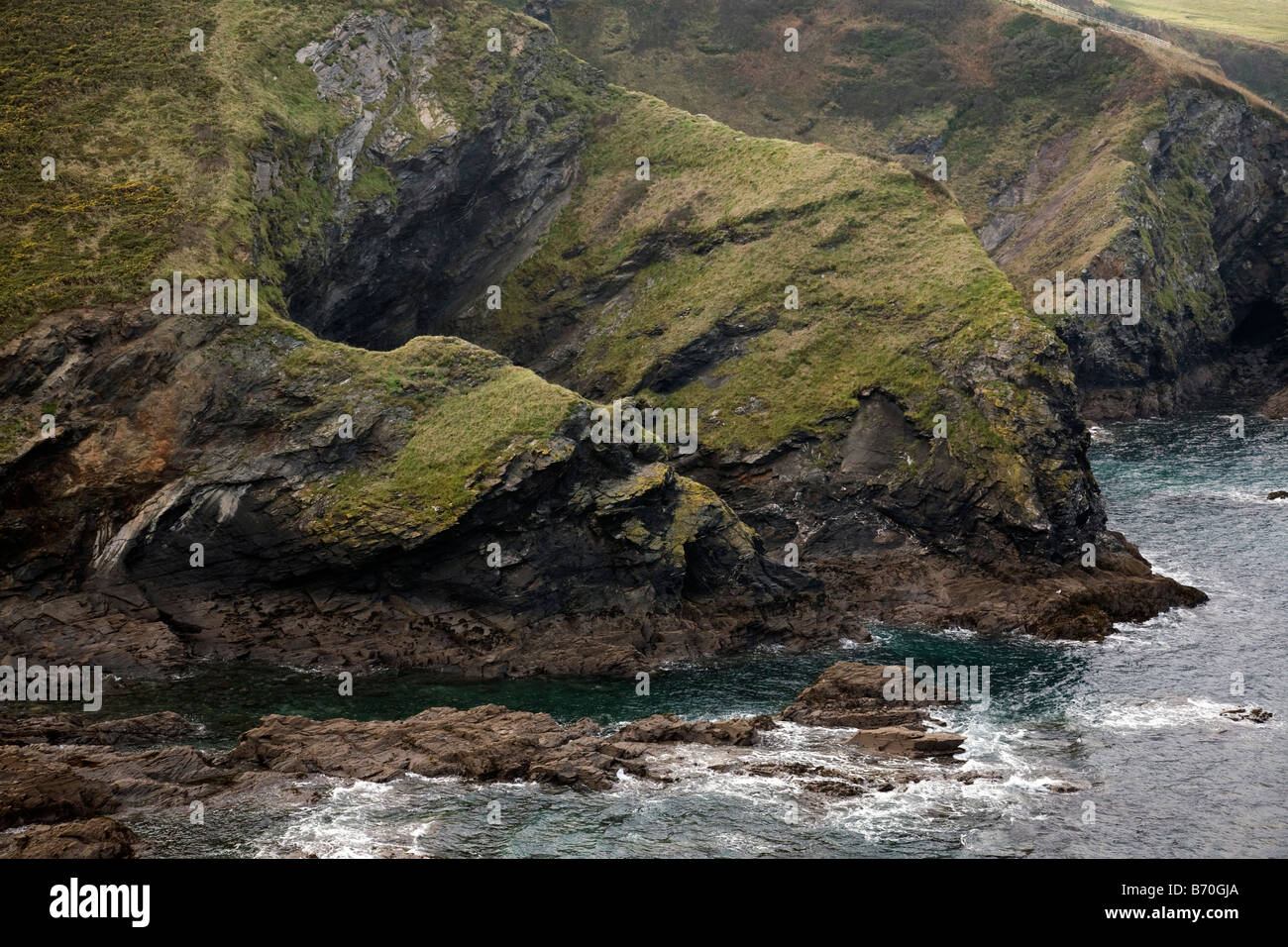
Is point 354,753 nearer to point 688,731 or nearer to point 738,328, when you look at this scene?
point 688,731

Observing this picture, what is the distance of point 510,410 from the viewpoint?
68.2 m

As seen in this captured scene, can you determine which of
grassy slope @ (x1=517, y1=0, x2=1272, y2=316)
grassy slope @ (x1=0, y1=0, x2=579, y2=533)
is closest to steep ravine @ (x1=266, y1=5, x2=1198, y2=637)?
grassy slope @ (x1=0, y1=0, x2=579, y2=533)

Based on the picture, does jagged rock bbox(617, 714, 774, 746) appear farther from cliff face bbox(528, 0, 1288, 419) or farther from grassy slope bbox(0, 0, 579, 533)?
cliff face bbox(528, 0, 1288, 419)

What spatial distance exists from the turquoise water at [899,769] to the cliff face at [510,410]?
327cm

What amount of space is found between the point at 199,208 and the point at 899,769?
54.2 m

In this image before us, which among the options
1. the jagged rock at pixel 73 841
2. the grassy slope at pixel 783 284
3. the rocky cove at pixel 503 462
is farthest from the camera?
the grassy slope at pixel 783 284

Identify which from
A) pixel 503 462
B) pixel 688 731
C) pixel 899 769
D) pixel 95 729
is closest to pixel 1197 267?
pixel 503 462

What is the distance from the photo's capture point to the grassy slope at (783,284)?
80500 mm

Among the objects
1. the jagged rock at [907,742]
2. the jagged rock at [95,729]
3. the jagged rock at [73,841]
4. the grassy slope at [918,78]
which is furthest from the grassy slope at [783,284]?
the jagged rock at [73,841]

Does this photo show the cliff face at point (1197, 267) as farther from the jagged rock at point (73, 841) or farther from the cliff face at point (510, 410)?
the jagged rock at point (73, 841)

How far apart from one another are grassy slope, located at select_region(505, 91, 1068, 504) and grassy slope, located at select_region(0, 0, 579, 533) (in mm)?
20437

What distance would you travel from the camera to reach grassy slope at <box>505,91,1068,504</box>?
80500mm
